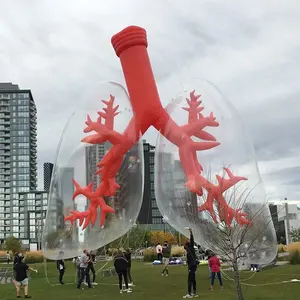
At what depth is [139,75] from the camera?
10.6 meters

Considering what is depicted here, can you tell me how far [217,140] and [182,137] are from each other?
0.73 meters

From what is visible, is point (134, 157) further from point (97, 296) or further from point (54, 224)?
point (97, 296)

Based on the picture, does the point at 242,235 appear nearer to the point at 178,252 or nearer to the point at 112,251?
the point at 112,251

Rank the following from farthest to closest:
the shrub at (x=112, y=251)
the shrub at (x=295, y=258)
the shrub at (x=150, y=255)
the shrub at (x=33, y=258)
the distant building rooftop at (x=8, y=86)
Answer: the distant building rooftop at (x=8, y=86) < the shrub at (x=150, y=255) < the shrub at (x=33, y=258) < the shrub at (x=295, y=258) < the shrub at (x=112, y=251)

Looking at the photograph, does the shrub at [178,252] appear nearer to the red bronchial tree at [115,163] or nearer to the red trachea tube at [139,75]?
the red bronchial tree at [115,163]

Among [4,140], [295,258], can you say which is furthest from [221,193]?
[4,140]

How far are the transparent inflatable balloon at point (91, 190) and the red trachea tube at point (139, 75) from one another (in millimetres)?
272

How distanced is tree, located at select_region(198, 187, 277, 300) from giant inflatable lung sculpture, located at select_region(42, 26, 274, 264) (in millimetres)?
91

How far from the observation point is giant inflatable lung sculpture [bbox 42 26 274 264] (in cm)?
929

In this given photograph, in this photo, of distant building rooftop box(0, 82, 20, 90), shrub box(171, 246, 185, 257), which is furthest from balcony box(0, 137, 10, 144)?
shrub box(171, 246, 185, 257)

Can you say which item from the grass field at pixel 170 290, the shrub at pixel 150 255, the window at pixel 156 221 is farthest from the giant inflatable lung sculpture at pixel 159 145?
the window at pixel 156 221

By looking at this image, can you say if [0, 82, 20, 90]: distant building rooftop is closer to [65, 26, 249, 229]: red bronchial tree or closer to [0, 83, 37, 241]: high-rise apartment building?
[0, 83, 37, 241]: high-rise apartment building

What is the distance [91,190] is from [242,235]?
3.19 metres

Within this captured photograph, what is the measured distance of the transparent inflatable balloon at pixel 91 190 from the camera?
31.9 feet
